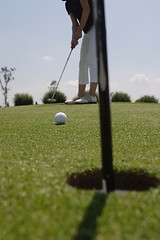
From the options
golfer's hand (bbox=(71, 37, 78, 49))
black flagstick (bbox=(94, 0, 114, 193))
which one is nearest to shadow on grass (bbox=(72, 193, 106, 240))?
black flagstick (bbox=(94, 0, 114, 193))

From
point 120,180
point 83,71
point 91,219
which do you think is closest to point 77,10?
point 83,71

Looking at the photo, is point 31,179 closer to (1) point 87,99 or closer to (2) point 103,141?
(2) point 103,141

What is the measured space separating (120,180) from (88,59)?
9.68 feet

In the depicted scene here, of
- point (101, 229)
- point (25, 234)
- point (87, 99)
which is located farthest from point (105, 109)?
point (87, 99)

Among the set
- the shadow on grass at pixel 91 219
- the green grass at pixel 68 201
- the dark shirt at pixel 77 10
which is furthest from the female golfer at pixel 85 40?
the shadow on grass at pixel 91 219

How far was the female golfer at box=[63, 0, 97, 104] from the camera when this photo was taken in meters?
4.52

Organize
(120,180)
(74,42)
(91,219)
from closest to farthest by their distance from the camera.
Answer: (91,219)
(120,180)
(74,42)

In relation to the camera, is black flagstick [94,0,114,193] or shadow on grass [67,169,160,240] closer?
black flagstick [94,0,114,193]

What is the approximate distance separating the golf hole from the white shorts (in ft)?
8.51

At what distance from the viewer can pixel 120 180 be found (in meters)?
2.23

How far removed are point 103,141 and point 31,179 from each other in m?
0.55

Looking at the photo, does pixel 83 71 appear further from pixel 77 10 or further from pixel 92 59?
pixel 77 10

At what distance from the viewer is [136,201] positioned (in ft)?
5.22

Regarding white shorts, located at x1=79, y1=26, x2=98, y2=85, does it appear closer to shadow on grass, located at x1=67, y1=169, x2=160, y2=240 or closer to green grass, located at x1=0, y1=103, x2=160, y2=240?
green grass, located at x1=0, y1=103, x2=160, y2=240
